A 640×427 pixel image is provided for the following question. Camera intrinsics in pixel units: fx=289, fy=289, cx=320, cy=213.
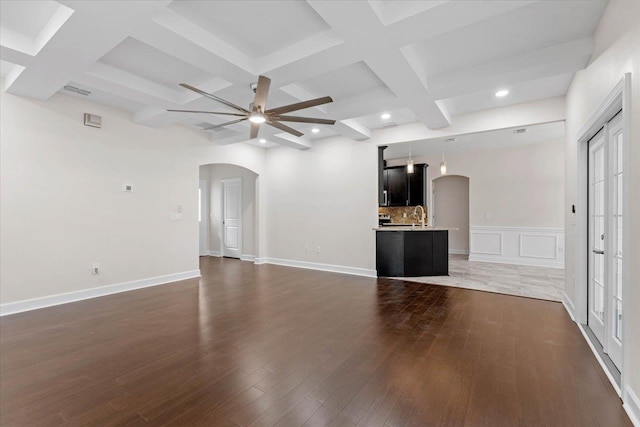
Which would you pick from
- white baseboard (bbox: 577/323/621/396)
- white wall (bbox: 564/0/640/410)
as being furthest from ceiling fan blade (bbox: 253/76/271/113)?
white baseboard (bbox: 577/323/621/396)

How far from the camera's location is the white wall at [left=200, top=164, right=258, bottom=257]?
812 centimetres

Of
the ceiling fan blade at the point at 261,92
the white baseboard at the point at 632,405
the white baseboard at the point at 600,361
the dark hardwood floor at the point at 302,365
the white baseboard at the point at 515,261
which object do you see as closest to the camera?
the white baseboard at the point at 632,405

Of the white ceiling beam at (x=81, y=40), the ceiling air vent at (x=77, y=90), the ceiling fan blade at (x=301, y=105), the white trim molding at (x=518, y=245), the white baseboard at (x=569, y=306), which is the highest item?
the ceiling air vent at (x=77, y=90)

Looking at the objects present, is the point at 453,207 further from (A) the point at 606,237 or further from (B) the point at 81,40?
(B) the point at 81,40

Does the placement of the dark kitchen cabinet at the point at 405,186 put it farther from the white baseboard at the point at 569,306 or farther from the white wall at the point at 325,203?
the white baseboard at the point at 569,306

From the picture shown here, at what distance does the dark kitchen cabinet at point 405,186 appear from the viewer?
841 centimetres

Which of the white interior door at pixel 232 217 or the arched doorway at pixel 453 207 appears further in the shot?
the arched doorway at pixel 453 207

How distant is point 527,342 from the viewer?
290 cm

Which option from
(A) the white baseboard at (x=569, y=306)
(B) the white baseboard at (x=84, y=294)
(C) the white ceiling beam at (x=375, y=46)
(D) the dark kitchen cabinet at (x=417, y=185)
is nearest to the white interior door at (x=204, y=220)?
(B) the white baseboard at (x=84, y=294)

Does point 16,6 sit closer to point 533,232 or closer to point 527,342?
point 527,342

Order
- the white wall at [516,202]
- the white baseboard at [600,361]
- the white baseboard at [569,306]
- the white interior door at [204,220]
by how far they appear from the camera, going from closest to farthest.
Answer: the white baseboard at [600,361]
the white baseboard at [569,306]
the white wall at [516,202]
the white interior door at [204,220]

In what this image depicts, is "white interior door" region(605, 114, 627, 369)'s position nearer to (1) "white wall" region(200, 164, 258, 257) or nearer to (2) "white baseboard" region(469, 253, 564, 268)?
(2) "white baseboard" region(469, 253, 564, 268)

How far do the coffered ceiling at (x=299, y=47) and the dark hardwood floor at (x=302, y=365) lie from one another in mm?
2842

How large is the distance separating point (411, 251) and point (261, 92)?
432cm
